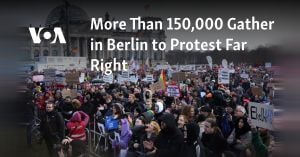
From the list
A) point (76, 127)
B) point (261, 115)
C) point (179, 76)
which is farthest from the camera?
point (179, 76)

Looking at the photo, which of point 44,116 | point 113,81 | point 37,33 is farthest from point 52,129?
point 113,81

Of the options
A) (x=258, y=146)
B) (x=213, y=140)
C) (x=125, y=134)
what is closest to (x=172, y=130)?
(x=213, y=140)

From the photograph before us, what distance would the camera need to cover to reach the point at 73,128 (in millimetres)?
8031

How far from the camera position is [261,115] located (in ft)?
21.7

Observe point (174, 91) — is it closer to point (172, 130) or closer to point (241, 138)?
point (241, 138)

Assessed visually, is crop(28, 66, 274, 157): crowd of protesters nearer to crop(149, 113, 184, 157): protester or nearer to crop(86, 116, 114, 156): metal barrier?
crop(149, 113, 184, 157): protester

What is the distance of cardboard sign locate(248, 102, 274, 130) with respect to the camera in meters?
6.35

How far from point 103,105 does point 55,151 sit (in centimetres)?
218

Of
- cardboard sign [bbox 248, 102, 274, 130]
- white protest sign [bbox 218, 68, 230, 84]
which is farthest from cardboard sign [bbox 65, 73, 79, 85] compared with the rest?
cardboard sign [bbox 248, 102, 274, 130]

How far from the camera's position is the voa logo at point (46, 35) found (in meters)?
7.36

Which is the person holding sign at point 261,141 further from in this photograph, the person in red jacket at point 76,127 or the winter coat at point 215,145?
the person in red jacket at point 76,127

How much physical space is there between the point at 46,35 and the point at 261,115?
11.7 ft

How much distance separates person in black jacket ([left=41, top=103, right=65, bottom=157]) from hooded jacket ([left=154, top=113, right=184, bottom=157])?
262 centimetres

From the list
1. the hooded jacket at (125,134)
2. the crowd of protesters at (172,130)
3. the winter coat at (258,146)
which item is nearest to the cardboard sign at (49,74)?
the crowd of protesters at (172,130)
